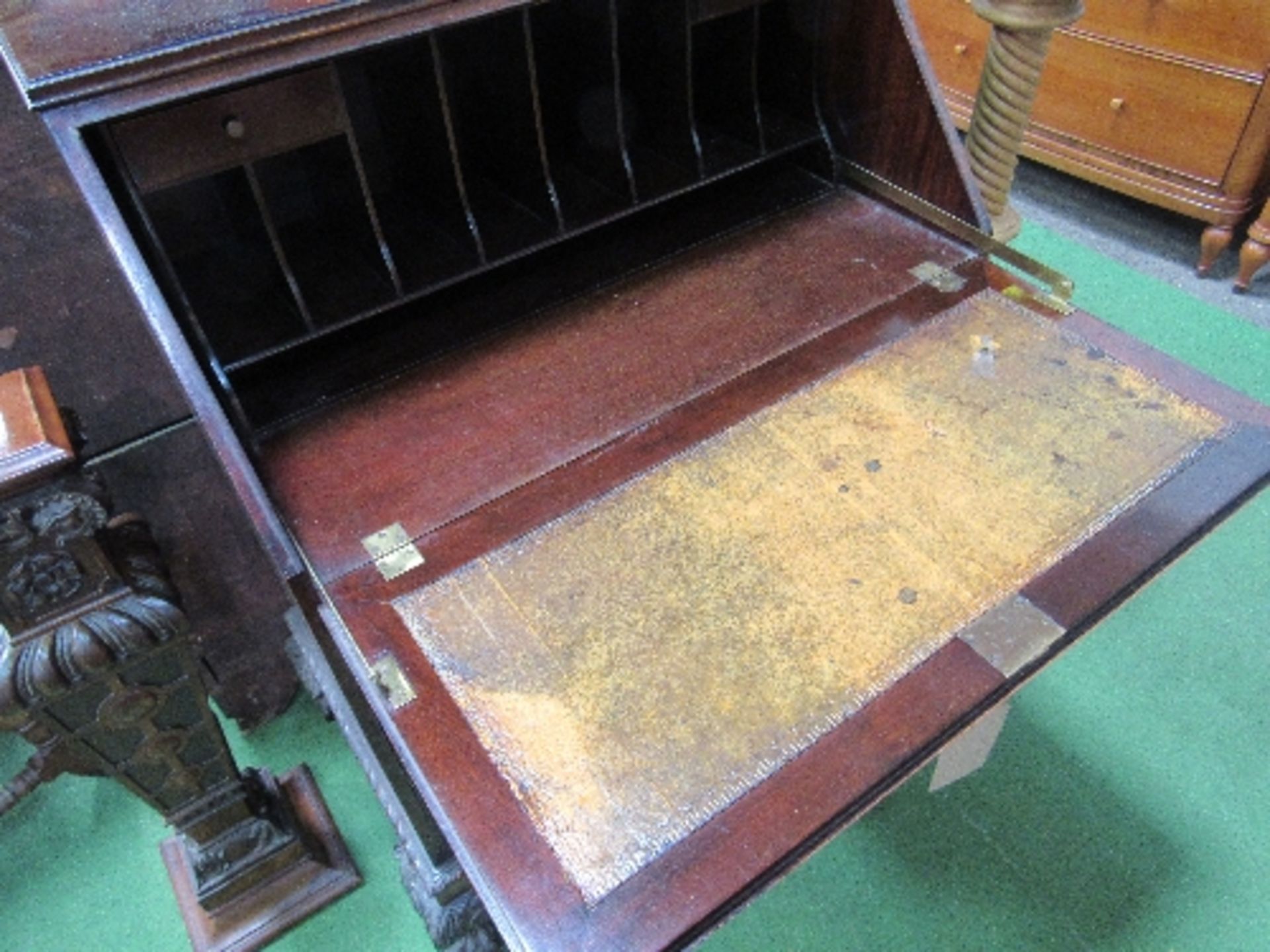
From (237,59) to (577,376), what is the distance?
45 cm

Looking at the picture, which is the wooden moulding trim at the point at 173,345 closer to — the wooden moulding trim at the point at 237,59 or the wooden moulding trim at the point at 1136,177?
the wooden moulding trim at the point at 237,59

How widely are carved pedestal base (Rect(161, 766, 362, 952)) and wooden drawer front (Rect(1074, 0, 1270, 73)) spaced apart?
2.28 metres

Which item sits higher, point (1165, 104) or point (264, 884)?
point (1165, 104)

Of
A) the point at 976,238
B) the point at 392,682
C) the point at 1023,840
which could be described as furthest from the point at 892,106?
the point at 1023,840

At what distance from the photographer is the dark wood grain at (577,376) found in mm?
922

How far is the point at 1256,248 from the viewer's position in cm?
224

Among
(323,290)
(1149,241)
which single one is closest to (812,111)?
(323,290)

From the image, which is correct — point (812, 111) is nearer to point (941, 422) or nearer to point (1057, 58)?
point (941, 422)

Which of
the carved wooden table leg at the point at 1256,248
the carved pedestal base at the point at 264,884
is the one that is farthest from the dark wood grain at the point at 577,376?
the carved wooden table leg at the point at 1256,248

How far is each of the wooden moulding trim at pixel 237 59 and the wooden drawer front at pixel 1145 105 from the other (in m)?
2.01

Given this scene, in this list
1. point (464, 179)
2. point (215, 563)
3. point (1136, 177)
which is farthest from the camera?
point (1136, 177)

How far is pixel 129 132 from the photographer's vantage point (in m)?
0.79

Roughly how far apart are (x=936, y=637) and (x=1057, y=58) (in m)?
2.21

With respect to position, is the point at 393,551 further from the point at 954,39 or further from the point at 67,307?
the point at 954,39
